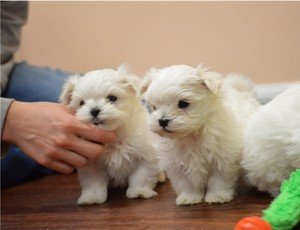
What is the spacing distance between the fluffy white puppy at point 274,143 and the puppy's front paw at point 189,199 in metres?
0.16

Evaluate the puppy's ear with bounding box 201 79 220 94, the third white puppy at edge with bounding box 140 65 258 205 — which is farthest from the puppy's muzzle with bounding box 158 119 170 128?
the puppy's ear with bounding box 201 79 220 94

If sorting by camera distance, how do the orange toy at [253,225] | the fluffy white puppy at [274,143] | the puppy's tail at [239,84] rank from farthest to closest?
the puppy's tail at [239,84]
the fluffy white puppy at [274,143]
the orange toy at [253,225]

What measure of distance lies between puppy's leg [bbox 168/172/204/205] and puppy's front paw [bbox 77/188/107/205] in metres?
0.27

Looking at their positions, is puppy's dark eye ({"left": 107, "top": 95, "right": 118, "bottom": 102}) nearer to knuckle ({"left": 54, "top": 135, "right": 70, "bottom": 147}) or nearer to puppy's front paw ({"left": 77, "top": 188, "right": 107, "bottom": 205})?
knuckle ({"left": 54, "top": 135, "right": 70, "bottom": 147})

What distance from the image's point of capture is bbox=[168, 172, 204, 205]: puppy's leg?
50.4 inches

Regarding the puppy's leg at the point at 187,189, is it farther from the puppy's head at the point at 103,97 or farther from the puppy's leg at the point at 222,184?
the puppy's head at the point at 103,97

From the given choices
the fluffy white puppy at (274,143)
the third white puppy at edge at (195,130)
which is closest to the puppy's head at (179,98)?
the third white puppy at edge at (195,130)

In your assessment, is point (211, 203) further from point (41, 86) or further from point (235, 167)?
point (41, 86)

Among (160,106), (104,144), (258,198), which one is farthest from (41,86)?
(258,198)

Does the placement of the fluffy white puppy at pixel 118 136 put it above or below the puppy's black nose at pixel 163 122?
below

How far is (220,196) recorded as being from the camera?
124 cm

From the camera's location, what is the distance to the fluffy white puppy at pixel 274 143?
1036 mm

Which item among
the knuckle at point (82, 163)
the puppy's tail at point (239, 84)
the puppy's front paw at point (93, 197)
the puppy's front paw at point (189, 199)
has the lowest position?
the puppy's front paw at point (93, 197)

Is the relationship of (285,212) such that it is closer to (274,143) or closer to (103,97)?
(274,143)
